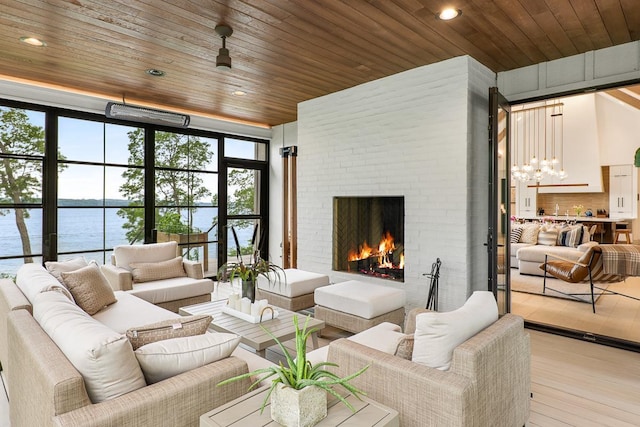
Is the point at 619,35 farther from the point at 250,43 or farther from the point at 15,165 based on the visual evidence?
the point at 15,165

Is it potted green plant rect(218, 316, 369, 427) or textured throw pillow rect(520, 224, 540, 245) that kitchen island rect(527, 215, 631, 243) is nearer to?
textured throw pillow rect(520, 224, 540, 245)

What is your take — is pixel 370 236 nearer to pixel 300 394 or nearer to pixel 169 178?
pixel 169 178

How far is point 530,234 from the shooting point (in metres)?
7.53

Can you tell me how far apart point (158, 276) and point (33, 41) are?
2518 millimetres

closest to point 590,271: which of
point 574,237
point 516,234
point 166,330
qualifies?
point 574,237

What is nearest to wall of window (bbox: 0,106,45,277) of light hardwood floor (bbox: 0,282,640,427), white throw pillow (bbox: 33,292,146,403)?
light hardwood floor (bbox: 0,282,640,427)

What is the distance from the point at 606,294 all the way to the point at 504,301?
102 inches

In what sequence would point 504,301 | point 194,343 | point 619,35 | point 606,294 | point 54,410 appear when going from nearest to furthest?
point 54,410 < point 194,343 < point 619,35 < point 504,301 < point 606,294

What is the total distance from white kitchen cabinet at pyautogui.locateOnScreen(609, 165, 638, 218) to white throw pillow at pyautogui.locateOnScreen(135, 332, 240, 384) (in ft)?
39.9

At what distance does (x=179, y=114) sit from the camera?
548 cm

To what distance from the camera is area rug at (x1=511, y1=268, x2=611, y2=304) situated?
5320 mm

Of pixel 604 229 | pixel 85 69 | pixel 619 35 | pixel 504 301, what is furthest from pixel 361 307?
pixel 604 229

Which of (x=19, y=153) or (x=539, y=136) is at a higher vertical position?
(x=539, y=136)

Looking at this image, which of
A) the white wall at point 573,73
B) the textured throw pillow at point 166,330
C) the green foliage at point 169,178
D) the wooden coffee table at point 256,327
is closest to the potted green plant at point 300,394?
the textured throw pillow at point 166,330
